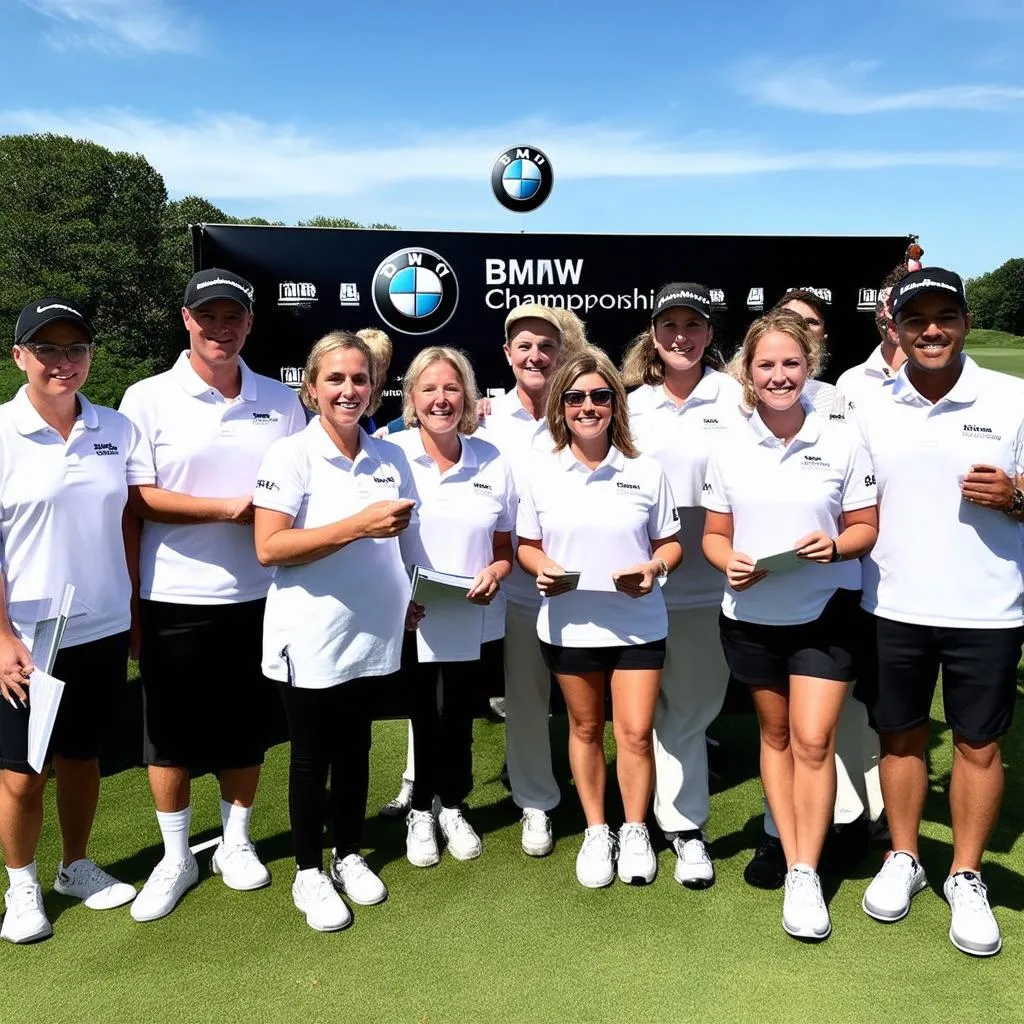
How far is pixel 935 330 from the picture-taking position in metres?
2.89

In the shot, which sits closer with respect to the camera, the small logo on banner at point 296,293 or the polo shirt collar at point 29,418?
the polo shirt collar at point 29,418

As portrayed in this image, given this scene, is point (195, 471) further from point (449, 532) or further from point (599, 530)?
point (599, 530)

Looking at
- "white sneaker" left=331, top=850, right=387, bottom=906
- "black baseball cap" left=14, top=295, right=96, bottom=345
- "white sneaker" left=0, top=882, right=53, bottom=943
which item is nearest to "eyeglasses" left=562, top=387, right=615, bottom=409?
"black baseball cap" left=14, top=295, right=96, bottom=345

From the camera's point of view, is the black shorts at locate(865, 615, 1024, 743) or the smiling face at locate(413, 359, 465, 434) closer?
the black shorts at locate(865, 615, 1024, 743)

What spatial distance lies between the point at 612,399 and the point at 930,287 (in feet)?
3.59

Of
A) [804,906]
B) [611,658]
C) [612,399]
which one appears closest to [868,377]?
[612,399]

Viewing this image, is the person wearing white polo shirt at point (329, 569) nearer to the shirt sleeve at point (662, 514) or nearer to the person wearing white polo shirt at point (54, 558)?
the person wearing white polo shirt at point (54, 558)

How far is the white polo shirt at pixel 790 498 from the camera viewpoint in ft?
9.78

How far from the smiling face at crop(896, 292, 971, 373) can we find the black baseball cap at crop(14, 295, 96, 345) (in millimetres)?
2668

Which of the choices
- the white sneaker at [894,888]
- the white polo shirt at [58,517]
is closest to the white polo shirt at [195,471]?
the white polo shirt at [58,517]

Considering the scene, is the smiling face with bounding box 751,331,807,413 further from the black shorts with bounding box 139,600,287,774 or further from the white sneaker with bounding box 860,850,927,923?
the black shorts with bounding box 139,600,287,774

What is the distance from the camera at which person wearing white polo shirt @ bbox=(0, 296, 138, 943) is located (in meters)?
2.88

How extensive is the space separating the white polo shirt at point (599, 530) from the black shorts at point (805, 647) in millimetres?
327

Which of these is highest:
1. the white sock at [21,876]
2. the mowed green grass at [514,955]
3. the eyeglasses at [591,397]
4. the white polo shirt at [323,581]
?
the eyeglasses at [591,397]
